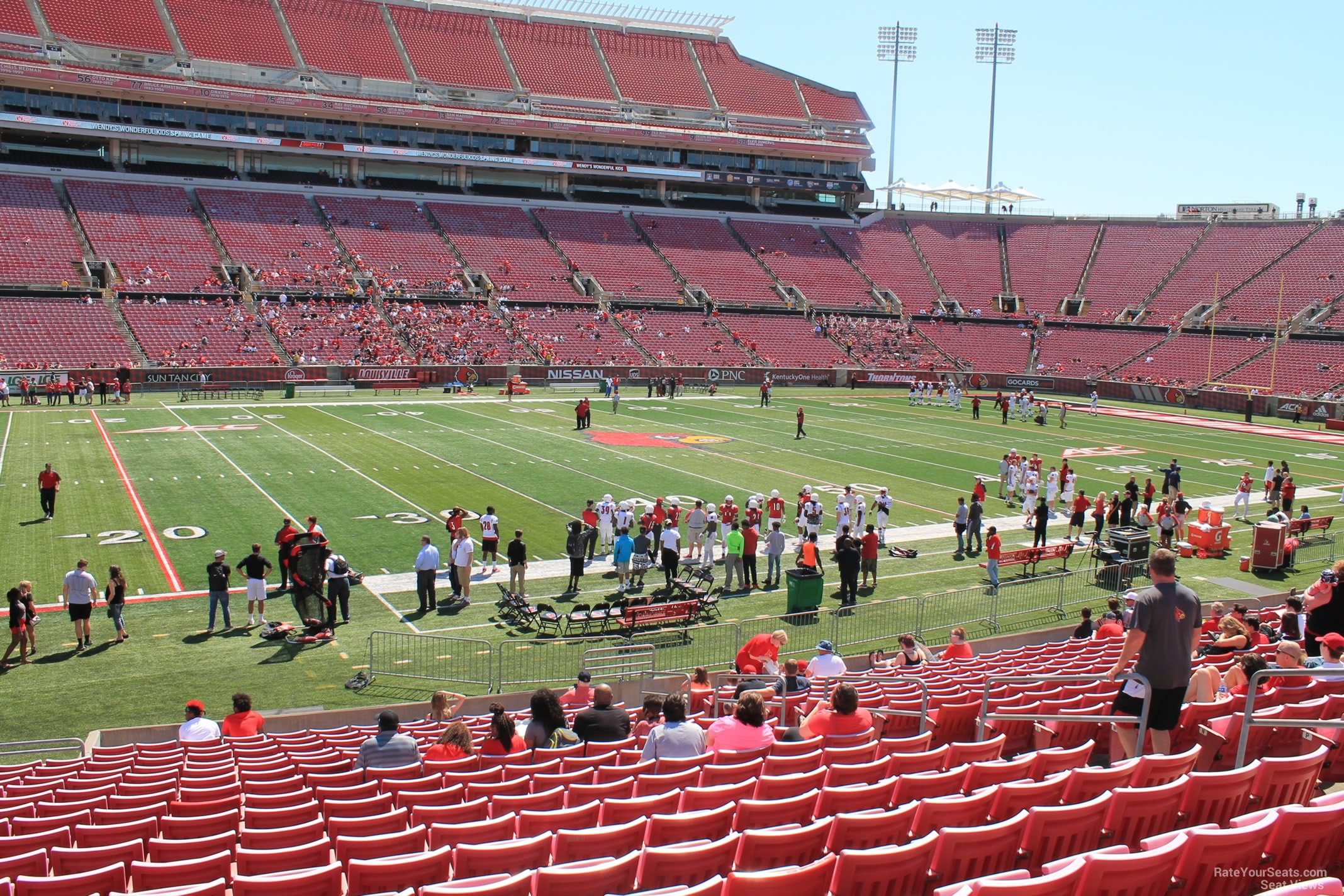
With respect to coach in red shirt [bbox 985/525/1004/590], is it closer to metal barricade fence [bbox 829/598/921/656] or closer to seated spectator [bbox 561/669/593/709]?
metal barricade fence [bbox 829/598/921/656]

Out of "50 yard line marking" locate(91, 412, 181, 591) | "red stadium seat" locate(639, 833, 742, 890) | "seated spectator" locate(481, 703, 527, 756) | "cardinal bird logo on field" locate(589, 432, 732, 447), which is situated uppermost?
"red stadium seat" locate(639, 833, 742, 890)

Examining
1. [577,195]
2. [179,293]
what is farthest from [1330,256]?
[179,293]

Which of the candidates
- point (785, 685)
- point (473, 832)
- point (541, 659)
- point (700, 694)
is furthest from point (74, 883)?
point (541, 659)

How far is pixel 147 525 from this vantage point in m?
22.0

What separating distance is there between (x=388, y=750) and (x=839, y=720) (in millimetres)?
3473

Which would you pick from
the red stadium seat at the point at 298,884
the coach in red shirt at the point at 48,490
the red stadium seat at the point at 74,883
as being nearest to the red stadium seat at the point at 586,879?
the red stadium seat at the point at 298,884

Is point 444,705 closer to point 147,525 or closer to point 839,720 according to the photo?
point 839,720

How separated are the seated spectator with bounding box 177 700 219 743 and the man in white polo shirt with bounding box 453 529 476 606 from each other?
747 centimetres

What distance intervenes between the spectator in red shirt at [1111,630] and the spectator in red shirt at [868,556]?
5.41m

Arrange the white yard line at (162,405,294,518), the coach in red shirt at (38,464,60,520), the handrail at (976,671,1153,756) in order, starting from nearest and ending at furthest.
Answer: the handrail at (976,671,1153,756), the coach in red shirt at (38,464,60,520), the white yard line at (162,405,294,518)

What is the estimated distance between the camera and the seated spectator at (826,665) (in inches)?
443

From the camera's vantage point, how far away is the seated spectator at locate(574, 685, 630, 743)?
28.6 ft

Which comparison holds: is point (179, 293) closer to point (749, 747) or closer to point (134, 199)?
point (134, 199)

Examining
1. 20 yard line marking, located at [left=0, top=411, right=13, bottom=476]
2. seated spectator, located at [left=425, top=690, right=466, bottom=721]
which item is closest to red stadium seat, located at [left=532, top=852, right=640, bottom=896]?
seated spectator, located at [left=425, top=690, right=466, bottom=721]
